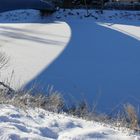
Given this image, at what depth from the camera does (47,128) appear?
13.0ft

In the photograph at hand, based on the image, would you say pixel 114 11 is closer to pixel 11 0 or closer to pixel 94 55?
pixel 11 0

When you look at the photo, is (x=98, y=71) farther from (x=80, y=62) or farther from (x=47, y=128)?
(x=47, y=128)

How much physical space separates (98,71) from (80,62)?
1.45 m

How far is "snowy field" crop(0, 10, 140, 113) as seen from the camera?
1034 cm

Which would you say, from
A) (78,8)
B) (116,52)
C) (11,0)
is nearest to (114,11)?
(78,8)

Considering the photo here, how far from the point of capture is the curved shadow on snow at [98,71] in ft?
33.4

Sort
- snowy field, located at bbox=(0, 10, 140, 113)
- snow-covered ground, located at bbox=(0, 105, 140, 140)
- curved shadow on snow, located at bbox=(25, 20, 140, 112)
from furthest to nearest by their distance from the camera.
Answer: snowy field, located at bbox=(0, 10, 140, 113)
curved shadow on snow, located at bbox=(25, 20, 140, 112)
snow-covered ground, located at bbox=(0, 105, 140, 140)

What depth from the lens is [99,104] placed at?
9.41m

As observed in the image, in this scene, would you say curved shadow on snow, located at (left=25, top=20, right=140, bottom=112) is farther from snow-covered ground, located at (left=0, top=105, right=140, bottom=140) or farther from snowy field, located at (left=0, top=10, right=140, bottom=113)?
snow-covered ground, located at (left=0, top=105, right=140, bottom=140)

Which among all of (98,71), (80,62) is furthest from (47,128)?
(80,62)

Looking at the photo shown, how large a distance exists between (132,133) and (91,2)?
3236 cm

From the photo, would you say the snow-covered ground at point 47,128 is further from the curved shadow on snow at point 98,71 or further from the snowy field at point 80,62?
the curved shadow on snow at point 98,71

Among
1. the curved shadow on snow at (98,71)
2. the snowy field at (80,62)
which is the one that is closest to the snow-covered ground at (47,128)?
the snowy field at (80,62)

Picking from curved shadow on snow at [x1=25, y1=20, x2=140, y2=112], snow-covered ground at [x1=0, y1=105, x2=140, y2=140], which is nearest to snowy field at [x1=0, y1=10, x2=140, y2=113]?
curved shadow on snow at [x1=25, y1=20, x2=140, y2=112]
